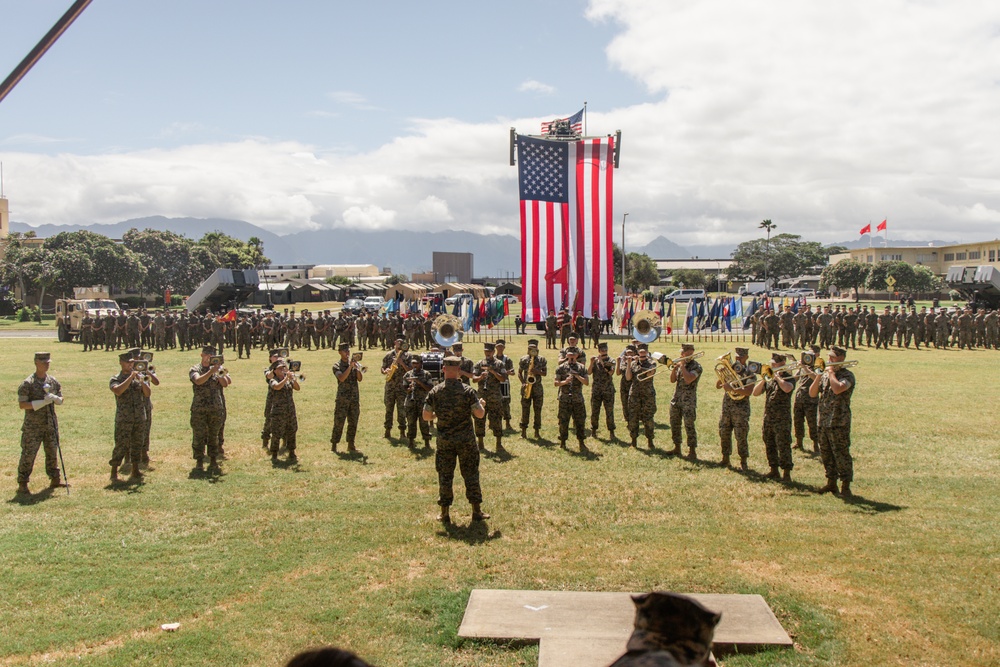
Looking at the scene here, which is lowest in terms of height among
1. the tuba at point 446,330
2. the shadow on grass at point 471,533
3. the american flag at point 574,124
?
the shadow on grass at point 471,533

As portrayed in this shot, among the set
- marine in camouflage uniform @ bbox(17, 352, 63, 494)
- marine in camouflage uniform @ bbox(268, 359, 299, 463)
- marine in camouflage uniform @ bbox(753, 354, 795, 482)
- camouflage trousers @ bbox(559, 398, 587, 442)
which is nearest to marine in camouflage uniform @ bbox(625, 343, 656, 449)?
camouflage trousers @ bbox(559, 398, 587, 442)

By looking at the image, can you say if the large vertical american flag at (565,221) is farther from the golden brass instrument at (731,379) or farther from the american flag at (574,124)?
the golden brass instrument at (731,379)

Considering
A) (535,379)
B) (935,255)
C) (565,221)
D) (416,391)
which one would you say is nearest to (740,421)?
(535,379)

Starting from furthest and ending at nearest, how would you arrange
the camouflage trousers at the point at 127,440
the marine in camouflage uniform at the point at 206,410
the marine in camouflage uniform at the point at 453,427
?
the marine in camouflage uniform at the point at 206,410
the camouflage trousers at the point at 127,440
the marine in camouflage uniform at the point at 453,427

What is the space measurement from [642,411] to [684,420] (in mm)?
994

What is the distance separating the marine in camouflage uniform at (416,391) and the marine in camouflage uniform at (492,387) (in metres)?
0.87

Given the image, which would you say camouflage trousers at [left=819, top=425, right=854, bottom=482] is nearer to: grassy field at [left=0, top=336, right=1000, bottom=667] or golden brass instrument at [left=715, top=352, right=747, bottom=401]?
grassy field at [left=0, top=336, right=1000, bottom=667]

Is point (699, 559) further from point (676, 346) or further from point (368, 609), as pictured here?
point (676, 346)

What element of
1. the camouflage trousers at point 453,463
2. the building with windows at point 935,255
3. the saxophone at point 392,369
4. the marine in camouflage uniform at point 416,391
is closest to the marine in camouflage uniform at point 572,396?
the marine in camouflage uniform at point 416,391

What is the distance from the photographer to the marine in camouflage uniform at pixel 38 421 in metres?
9.87

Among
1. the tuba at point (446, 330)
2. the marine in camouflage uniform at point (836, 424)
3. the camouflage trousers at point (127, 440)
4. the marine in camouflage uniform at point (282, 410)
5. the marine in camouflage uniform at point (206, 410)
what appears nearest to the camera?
the marine in camouflage uniform at point (836, 424)

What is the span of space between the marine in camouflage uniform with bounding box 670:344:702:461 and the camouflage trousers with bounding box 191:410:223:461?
7075 mm

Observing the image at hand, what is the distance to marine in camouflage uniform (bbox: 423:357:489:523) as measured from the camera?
8.64m

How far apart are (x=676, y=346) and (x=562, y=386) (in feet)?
62.9
